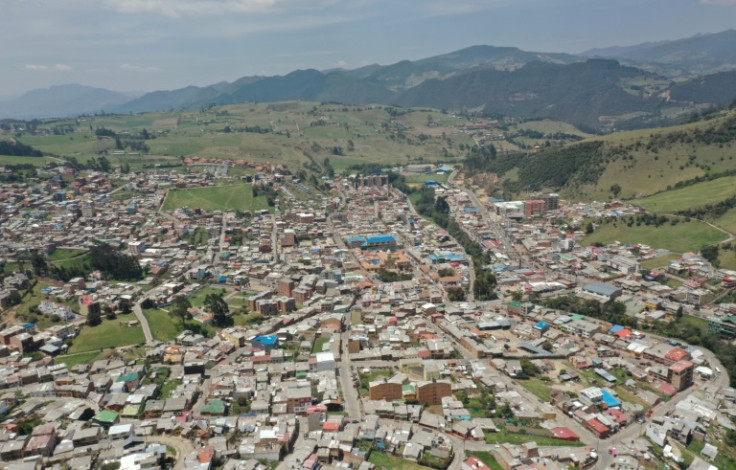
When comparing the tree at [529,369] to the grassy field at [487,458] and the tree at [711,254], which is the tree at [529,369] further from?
the tree at [711,254]

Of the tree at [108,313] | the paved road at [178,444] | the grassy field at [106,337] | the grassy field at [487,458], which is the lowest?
the grassy field at [487,458]

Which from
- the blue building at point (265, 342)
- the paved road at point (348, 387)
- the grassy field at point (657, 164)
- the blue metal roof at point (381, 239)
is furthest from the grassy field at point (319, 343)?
the grassy field at point (657, 164)

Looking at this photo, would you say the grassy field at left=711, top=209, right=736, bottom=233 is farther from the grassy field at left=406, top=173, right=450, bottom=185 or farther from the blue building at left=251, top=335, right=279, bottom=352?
the grassy field at left=406, top=173, right=450, bottom=185

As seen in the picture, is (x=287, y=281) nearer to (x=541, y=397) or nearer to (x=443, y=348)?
(x=443, y=348)

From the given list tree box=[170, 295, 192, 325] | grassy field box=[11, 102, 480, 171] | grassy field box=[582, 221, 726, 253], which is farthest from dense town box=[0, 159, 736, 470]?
grassy field box=[11, 102, 480, 171]

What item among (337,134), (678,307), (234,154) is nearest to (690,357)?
(678,307)

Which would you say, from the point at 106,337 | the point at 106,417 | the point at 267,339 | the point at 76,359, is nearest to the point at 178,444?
the point at 106,417
